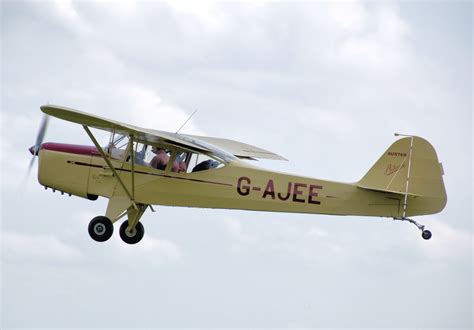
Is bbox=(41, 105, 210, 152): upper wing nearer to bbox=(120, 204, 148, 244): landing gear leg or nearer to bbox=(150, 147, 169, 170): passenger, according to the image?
bbox=(150, 147, 169, 170): passenger

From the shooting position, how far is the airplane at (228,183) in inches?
646

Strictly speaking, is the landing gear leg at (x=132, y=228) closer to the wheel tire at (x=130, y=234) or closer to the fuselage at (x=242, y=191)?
the wheel tire at (x=130, y=234)

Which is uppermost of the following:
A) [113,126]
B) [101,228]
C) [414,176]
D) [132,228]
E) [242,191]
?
[414,176]

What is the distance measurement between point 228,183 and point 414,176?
3.16m

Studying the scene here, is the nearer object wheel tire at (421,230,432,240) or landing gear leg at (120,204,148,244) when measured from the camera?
wheel tire at (421,230,432,240)

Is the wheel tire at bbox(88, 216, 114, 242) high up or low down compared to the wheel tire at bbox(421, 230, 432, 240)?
down

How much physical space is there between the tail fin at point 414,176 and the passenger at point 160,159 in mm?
3341

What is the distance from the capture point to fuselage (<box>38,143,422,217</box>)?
53.9 feet

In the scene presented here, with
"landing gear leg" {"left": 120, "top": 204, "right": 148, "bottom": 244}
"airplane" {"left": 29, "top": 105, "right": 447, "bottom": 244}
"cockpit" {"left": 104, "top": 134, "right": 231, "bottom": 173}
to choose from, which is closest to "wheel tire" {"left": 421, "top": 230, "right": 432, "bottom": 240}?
"airplane" {"left": 29, "top": 105, "right": 447, "bottom": 244}

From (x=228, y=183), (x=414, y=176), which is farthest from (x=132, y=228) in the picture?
(x=414, y=176)

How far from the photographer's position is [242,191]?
649 inches

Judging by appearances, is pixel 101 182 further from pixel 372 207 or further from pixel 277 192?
pixel 372 207

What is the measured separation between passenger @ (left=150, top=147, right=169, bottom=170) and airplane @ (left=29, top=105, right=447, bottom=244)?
17 millimetres

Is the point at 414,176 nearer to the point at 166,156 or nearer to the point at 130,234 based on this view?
the point at 166,156
